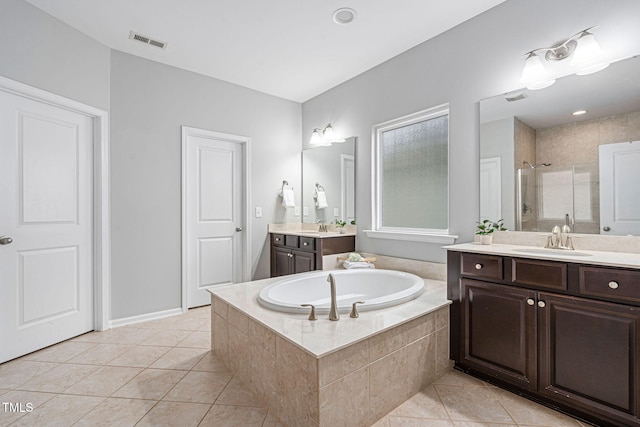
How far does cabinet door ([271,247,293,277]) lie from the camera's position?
3.61 metres

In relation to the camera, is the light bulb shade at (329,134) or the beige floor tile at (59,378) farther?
the light bulb shade at (329,134)

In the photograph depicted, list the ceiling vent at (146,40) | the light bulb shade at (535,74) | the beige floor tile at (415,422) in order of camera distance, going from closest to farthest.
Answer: the beige floor tile at (415,422)
the light bulb shade at (535,74)
the ceiling vent at (146,40)

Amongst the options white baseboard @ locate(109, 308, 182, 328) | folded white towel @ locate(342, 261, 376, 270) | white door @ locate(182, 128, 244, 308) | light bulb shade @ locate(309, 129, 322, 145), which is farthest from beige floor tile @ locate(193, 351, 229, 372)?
light bulb shade @ locate(309, 129, 322, 145)

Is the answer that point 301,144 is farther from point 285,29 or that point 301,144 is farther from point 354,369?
point 354,369

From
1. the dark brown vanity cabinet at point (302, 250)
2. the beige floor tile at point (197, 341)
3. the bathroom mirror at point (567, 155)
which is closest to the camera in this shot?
the bathroom mirror at point (567, 155)

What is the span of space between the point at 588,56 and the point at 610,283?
4.33 ft

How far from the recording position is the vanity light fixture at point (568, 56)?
1809 mm

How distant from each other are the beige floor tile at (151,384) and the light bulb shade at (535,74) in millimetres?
2995

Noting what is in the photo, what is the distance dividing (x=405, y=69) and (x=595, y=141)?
1.62 metres

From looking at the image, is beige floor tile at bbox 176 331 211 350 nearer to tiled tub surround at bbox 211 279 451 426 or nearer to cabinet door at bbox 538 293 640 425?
tiled tub surround at bbox 211 279 451 426

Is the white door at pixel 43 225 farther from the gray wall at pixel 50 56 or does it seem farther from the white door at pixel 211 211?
the white door at pixel 211 211

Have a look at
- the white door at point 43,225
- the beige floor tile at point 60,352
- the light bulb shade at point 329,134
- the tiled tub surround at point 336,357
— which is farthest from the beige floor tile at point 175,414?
the light bulb shade at point 329,134

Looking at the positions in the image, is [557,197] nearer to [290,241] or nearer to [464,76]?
[464,76]

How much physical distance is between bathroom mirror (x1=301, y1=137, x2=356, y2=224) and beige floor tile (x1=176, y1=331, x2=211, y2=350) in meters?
1.83
